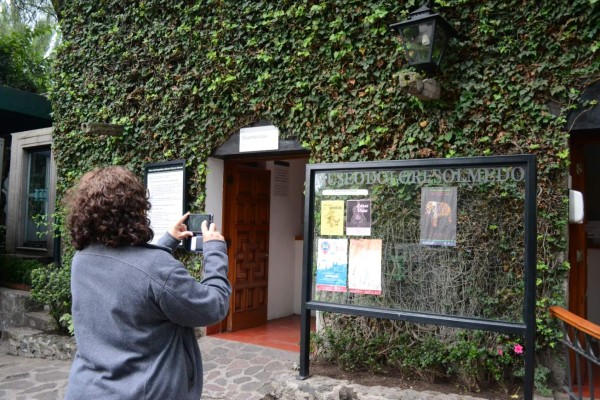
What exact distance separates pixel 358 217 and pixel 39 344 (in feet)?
15.8

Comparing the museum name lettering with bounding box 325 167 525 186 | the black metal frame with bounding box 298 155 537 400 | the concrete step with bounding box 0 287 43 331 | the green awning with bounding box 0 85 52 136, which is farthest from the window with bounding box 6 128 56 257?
the museum name lettering with bounding box 325 167 525 186

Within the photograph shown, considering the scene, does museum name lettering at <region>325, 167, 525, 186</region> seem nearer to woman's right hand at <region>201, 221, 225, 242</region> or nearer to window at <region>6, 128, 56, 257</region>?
woman's right hand at <region>201, 221, 225, 242</region>

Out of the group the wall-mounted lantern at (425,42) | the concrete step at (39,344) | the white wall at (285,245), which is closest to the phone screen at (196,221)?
the wall-mounted lantern at (425,42)

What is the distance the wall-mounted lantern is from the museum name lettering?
875 mm

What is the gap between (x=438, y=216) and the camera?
358 centimetres

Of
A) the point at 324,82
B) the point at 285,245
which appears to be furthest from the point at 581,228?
the point at 285,245

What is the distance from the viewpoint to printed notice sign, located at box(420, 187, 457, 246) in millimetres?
3543

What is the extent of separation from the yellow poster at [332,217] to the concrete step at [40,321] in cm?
→ 472

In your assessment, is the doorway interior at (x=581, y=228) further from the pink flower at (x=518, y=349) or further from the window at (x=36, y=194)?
the window at (x=36, y=194)

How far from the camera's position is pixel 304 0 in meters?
5.21

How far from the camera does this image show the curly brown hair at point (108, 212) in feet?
5.61

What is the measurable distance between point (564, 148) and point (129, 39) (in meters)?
5.64

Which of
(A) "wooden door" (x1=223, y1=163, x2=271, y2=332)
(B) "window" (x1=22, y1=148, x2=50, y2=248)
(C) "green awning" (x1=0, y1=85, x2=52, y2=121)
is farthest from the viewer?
(B) "window" (x1=22, y1=148, x2=50, y2=248)

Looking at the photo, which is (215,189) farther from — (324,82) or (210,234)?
(210,234)
